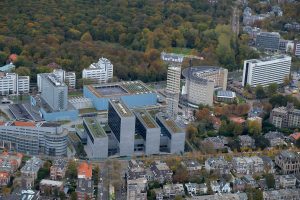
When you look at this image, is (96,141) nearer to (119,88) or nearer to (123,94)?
(123,94)

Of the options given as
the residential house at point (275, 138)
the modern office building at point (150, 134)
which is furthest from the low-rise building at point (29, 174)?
the residential house at point (275, 138)

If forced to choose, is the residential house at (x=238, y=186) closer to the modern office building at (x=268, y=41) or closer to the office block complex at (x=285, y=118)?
the office block complex at (x=285, y=118)

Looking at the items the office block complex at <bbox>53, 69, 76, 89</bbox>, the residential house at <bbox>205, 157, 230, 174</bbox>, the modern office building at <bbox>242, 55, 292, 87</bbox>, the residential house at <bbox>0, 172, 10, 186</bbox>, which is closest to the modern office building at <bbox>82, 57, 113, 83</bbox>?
the office block complex at <bbox>53, 69, 76, 89</bbox>

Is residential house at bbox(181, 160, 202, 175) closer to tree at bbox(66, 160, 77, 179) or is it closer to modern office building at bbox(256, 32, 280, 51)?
tree at bbox(66, 160, 77, 179)

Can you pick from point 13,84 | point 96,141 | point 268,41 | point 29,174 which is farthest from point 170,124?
point 268,41

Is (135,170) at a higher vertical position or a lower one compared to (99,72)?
lower

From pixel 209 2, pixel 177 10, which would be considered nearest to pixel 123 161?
pixel 177 10

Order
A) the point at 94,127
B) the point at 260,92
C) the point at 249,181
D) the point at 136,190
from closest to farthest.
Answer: the point at 136,190, the point at 249,181, the point at 94,127, the point at 260,92

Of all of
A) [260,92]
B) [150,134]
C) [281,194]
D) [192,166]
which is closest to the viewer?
[281,194]
